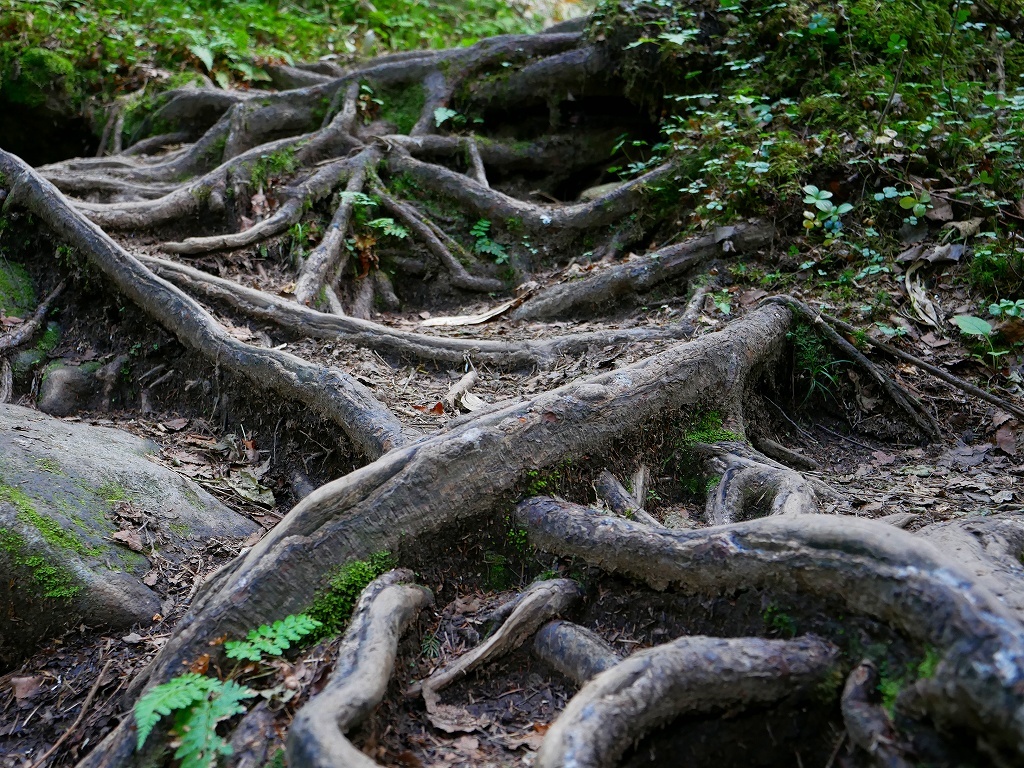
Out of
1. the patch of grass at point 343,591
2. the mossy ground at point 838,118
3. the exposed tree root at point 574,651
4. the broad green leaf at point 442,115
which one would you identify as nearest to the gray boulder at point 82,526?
the patch of grass at point 343,591

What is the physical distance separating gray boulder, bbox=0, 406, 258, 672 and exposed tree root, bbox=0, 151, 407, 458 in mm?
744

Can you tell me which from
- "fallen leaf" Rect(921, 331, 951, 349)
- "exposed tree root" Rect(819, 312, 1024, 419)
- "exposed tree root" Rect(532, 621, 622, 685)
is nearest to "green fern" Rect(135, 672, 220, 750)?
"exposed tree root" Rect(532, 621, 622, 685)

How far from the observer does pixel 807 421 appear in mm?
4695

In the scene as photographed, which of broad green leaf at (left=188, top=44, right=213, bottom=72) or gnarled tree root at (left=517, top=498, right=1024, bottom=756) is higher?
broad green leaf at (left=188, top=44, right=213, bottom=72)

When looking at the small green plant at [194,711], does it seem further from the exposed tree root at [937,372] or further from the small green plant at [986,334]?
the exposed tree root at [937,372]

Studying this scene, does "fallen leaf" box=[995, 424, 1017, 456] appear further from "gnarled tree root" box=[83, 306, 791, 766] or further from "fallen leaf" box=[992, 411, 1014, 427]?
"gnarled tree root" box=[83, 306, 791, 766]

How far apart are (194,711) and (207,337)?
9.11ft

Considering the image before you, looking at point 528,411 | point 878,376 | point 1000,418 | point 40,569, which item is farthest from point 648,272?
point 40,569

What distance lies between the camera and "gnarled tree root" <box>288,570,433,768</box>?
2070 mm

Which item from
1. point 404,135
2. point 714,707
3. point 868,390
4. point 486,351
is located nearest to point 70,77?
point 404,135

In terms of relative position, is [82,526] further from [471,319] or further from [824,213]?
[824,213]

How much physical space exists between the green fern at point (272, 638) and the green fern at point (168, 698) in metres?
0.13

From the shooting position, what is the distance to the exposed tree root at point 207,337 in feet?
12.7

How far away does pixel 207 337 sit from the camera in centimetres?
478
